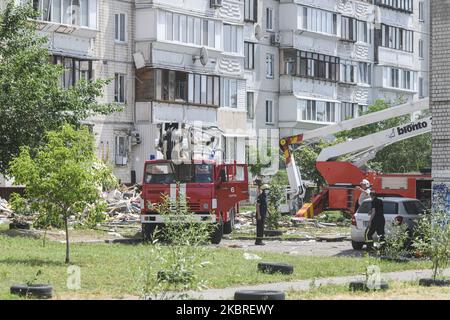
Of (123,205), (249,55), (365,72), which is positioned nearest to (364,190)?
(123,205)

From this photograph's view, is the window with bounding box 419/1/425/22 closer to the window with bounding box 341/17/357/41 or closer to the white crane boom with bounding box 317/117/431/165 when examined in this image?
the window with bounding box 341/17/357/41

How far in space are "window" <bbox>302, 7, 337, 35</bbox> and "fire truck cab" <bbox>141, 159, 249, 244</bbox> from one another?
3255 centimetres

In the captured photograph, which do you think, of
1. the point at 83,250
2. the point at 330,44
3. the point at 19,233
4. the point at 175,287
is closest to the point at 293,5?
the point at 330,44

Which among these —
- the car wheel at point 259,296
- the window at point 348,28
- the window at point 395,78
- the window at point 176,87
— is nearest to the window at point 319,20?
the window at point 348,28

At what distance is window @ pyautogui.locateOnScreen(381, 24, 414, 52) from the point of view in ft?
250

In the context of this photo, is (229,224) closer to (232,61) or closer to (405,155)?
(405,155)

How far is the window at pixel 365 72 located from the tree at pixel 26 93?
39.4m

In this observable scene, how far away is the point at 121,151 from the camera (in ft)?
177

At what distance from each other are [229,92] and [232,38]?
2.87m

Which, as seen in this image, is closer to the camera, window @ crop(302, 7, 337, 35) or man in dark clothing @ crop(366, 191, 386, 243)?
man in dark clothing @ crop(366, 191, 386, 243)

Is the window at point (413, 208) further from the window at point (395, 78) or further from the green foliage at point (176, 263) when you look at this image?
the window at point (395, 78)

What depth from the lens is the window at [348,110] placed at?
71.1 metres

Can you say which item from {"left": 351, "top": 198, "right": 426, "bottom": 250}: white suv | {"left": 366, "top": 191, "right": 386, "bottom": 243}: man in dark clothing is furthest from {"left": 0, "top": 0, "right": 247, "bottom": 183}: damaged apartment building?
{"left": 366, "top": 191, "right": 386, "bottom": 243}: man in dark clothing

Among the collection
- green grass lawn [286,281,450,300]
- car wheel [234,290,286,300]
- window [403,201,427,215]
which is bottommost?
green grass lawn [286,281,450,300]
